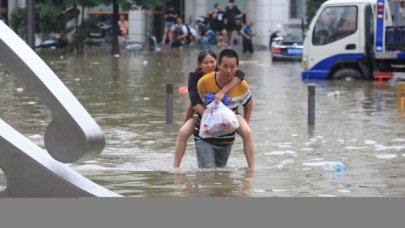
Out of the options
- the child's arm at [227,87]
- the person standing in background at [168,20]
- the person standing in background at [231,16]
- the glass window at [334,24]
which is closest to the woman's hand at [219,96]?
the child's arm at [227,87]

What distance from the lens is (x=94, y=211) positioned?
8703 mm

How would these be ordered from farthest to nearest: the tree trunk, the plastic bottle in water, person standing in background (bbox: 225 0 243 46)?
person standing in background (bbox: 225 0 243 46) → the tree trunk → the plastic bottle in water

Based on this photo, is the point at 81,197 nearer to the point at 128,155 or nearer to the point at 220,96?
the point at 220,96

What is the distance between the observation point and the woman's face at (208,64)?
39.9ft

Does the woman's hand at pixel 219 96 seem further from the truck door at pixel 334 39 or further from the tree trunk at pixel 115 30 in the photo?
the tree trunk at pixel 115 30

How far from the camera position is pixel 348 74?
29.5 metres

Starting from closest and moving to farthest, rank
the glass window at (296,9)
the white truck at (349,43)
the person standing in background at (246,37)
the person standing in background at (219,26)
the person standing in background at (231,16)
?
the white truck at (349,43)
the person standing in background at (246,37)
the person standing in background at (231,16)
the person standing in background at (219,26)
the glass window at (296,9)

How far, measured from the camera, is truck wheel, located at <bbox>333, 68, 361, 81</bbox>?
96.7ft

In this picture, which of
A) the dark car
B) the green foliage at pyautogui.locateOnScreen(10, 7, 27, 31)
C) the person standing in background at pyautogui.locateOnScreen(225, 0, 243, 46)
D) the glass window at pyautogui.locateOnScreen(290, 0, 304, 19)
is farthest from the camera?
the glass window at pyautogui.locateOnScreen(290, 0, 304, 19)

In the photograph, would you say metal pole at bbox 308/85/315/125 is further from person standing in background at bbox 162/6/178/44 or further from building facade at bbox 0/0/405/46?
building facade at bbox 0/0/405/46

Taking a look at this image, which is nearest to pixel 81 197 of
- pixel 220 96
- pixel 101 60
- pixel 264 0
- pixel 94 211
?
pixel 94 211

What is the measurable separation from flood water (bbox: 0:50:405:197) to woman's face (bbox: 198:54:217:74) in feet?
3.58

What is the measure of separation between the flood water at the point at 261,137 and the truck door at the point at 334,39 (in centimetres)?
89

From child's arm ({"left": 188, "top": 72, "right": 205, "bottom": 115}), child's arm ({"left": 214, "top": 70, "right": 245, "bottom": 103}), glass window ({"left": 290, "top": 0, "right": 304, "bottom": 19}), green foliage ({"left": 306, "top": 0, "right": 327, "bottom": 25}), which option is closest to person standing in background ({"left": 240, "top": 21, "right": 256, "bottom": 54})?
green foliage ({"left": 306, "top": 0, "right": 327, "bottom": 25})
